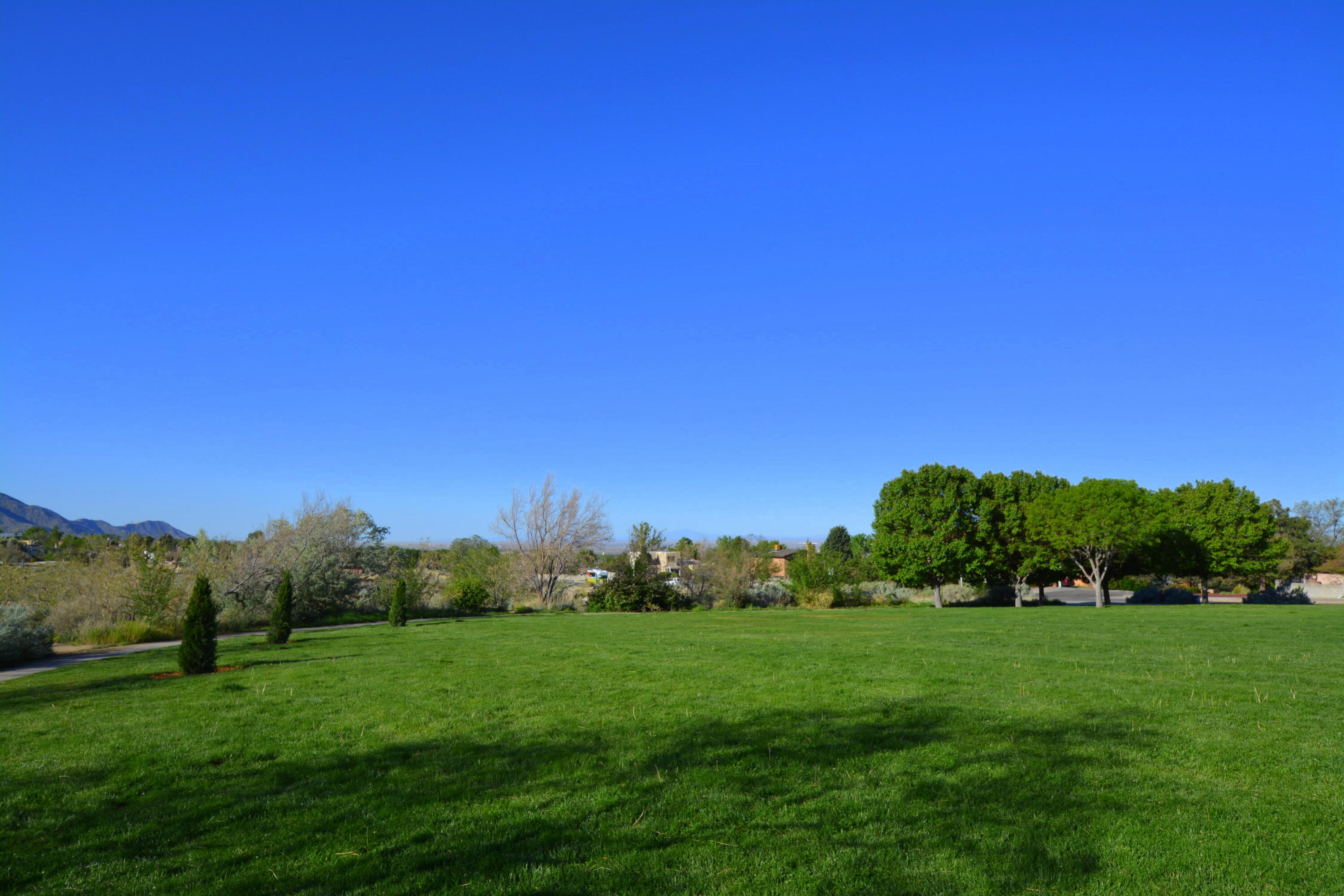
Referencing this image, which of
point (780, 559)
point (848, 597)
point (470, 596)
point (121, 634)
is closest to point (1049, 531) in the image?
point (848, 597)

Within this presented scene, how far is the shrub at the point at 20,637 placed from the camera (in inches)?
482

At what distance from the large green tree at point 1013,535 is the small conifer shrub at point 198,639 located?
31581 millimetres

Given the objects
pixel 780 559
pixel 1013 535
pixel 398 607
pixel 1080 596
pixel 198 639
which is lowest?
pixel 1080 596

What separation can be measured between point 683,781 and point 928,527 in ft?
104

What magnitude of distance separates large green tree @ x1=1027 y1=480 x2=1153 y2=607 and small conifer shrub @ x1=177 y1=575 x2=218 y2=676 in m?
33.2

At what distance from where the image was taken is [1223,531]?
3538 cm

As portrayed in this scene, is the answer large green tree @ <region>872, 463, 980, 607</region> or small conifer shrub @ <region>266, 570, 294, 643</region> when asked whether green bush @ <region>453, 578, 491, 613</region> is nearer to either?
small conifer shrub @ <region>266, 570, 294, 643</region>

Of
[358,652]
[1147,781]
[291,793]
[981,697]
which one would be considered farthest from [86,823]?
[358,652]

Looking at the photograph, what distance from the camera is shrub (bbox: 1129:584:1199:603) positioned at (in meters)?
35.8

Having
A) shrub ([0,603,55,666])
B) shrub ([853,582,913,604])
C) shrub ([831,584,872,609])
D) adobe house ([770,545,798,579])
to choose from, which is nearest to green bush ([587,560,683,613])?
shrub ([831,584,872,609])

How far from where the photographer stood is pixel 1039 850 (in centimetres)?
384

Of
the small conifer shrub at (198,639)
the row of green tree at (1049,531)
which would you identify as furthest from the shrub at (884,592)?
the small conifer shrub at (198,639)

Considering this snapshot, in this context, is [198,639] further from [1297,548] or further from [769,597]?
[1297,548]

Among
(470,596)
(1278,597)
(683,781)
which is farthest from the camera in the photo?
(1278,597)
